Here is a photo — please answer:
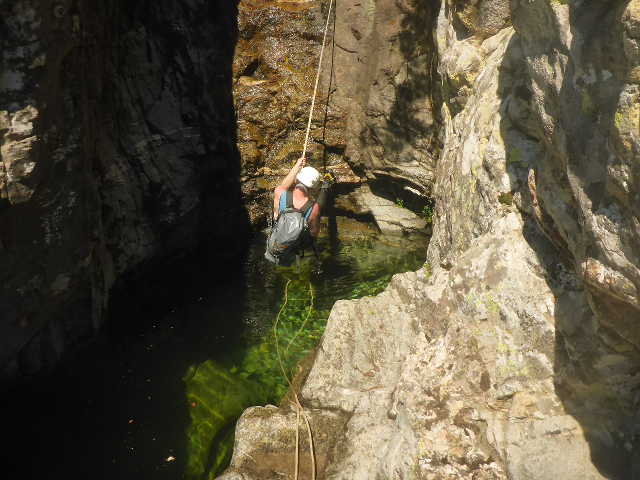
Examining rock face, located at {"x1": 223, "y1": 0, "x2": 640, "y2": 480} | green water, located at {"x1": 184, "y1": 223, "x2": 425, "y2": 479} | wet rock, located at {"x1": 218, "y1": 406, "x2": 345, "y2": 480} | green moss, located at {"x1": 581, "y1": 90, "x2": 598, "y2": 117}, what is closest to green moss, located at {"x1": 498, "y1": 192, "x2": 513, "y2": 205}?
rock face, located at {"x1": 223, "y1": 0, "x2": 640, "y2": 480}

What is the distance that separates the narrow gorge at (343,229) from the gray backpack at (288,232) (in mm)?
1094

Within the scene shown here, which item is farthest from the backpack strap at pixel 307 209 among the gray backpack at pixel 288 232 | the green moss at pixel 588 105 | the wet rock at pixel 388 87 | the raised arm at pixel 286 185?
the green moss at pixel 588 105

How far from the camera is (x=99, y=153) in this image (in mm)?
6598

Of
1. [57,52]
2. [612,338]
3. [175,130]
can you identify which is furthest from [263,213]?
[612,338]

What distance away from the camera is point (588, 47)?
3191 millimetres

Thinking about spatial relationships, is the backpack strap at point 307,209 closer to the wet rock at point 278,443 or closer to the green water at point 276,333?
the green water at point 276,333

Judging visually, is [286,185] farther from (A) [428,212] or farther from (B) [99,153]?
(A) [428,212]

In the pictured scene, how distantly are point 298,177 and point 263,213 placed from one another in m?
2.75

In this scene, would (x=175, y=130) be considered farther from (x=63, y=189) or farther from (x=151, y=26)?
(x=63, y=189)

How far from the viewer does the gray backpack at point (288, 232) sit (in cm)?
678

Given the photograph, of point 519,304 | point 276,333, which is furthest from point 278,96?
point 519,304

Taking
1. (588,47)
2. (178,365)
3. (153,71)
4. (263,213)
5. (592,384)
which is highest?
(588,47)

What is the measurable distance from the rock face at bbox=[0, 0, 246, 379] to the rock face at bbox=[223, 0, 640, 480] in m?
2.97

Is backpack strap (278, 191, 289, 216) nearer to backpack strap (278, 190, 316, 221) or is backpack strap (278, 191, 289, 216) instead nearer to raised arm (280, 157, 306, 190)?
backpack strap (278, 190, 316, 221)
